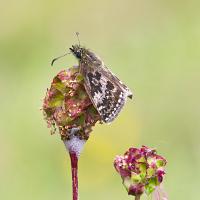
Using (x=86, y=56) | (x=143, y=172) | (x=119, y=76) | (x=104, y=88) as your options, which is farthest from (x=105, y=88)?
(x=119, y=76)

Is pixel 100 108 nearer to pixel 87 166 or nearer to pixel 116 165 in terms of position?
pixel 116 165

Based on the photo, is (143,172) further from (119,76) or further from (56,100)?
(119,76)

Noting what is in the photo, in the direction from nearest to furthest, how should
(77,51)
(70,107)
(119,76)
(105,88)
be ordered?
(70,107)
(105,88)
(77,51)
(119,76)

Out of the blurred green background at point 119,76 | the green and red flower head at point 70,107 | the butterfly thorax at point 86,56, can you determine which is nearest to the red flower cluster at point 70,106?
the green and red flower head at point 70,107

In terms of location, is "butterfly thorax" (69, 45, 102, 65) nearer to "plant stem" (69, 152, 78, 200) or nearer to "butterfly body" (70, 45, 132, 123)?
"butterfly body" (70, 45, 132, 123)

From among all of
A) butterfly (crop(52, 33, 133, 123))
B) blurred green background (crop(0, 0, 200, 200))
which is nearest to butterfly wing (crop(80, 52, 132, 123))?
butterfly (crop(52, 33, 133, 123))

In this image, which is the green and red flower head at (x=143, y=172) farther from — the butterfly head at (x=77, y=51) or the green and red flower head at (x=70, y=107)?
the butterfly head at (x=77, y=51)
